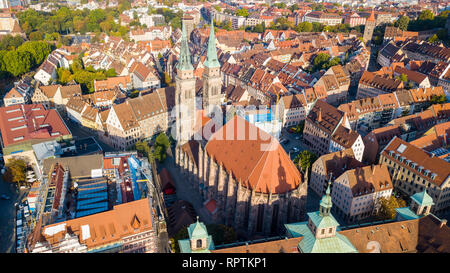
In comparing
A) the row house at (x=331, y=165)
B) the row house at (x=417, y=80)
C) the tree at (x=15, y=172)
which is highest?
the row house at (x=417, y=80)

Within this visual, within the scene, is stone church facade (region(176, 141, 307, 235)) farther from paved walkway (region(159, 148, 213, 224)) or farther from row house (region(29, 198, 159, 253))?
row house (region(29, 198, 159, 253))

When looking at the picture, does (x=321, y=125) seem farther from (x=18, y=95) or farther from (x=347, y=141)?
(x=18, y=95)

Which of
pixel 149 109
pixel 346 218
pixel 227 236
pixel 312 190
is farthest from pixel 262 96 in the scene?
pixel 227 236

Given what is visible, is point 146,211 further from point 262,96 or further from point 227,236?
point 262,96

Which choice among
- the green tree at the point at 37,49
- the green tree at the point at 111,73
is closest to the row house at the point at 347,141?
the green tree at the point at 111,73

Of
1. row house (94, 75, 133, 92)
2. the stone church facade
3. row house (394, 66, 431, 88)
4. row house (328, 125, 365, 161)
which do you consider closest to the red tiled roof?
row house (94, 75, 133, 92)

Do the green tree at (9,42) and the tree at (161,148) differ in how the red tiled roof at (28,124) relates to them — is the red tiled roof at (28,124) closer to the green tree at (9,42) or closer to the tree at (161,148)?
the tree at (161,148)

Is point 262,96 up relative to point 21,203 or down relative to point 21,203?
up
